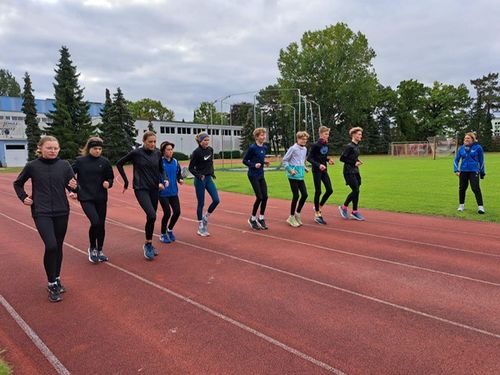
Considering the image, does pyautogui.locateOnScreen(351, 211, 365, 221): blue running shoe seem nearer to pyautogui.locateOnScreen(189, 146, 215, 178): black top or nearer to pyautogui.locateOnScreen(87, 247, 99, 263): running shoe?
pyautogui.locateOnScreen(189, 146, 215, 178): black top

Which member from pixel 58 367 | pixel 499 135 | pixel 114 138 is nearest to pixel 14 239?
pixel 58 367

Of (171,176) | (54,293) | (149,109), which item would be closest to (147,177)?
(171,176)

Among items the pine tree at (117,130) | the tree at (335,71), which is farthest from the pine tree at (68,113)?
Answer: the tree at (335,71)

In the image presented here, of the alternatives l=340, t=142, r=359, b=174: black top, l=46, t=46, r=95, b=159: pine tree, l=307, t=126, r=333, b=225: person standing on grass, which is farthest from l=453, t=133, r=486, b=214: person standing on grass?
l=46, t=46, r=95, b=159: pine tree

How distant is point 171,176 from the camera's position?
7469 millimetres

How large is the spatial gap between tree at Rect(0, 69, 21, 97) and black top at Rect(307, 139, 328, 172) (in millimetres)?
100996

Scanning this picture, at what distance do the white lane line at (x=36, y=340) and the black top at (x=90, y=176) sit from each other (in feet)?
5.64

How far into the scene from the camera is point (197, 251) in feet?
22.3

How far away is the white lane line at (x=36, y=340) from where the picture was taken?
324cm

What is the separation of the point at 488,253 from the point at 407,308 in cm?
309

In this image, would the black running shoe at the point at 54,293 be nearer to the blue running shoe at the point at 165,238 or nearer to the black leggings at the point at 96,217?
the black leggings at the point at 96,217

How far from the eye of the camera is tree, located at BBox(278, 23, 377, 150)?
2638 inches

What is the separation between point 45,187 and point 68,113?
4456cm

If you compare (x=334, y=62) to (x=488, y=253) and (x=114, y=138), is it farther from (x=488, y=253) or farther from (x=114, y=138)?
(x=488, y=253)
